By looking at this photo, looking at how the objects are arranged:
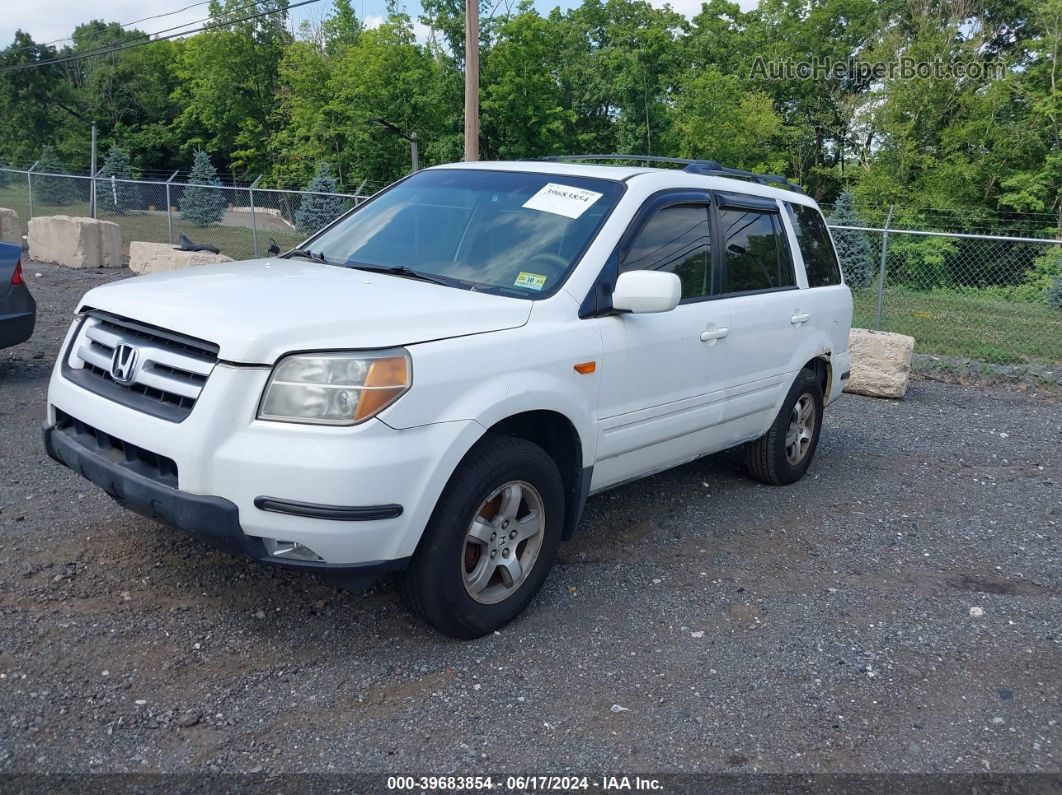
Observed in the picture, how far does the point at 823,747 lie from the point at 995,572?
224 cm

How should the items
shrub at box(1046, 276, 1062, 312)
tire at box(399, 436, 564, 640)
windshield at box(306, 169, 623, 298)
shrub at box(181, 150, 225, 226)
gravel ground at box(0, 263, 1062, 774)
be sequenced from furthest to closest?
shrub at box(181, 150, 225, 226) → shrub at box(1046, 276, 1062, 312) → windshield at box(306, 169, 623, 298) → tire at box(399, 436, 564, 640) → gravel ground at box(0, 263, 1062, 774)

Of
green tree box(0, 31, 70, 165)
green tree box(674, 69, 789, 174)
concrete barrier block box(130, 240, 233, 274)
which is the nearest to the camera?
concrete barrier block box(130, 240, 233, 274)

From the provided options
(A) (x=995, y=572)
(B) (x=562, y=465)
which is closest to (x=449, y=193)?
(B) (x=562, y=465)

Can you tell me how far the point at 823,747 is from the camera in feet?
10.3

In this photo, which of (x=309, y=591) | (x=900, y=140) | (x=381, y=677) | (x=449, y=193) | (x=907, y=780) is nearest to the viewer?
(x=907, y=780)

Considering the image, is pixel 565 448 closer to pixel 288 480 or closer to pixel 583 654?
pixel 583 654

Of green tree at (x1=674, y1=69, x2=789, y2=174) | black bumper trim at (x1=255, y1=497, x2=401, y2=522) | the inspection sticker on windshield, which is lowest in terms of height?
black bumper trim at (x1=255, y1=497, x2=401, y2=522)

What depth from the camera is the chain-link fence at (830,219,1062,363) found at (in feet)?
39.3

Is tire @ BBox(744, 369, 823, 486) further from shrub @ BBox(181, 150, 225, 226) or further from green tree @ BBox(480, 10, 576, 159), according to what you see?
A: green tree @ BBox(480, 10, 576, 159)

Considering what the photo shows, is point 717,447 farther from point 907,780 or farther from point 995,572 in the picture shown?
point 907,780

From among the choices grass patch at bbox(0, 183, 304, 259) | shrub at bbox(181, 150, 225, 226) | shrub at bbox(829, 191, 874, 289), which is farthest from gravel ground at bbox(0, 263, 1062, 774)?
shrub at bbox(181, 150, 225, 226)

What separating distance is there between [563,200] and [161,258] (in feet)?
37.4

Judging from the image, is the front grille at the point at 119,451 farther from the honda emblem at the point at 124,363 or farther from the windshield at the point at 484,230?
the windshield at the point at 484,230

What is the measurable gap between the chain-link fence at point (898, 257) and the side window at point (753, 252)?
19.8ft
